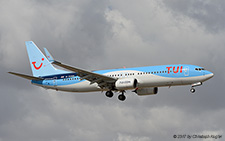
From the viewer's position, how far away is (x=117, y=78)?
227 ft

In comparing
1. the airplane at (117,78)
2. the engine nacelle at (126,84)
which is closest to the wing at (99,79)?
the airplane at (117,78)

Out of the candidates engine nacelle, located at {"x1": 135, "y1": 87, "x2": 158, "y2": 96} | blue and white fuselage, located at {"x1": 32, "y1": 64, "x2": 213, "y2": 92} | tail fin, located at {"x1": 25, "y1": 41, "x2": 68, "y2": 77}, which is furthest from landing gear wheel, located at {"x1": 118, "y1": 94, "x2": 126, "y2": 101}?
tail fin, located at {"x1": 25, "y1": 41, "x2": 68, "y2": 77}

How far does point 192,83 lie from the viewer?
65.2 metres

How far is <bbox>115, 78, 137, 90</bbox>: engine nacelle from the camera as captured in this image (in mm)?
66312

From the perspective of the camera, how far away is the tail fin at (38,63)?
7719 centimetres

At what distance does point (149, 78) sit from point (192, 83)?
21.4 feet

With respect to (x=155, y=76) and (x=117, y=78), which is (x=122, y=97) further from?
(x=155, y=76)

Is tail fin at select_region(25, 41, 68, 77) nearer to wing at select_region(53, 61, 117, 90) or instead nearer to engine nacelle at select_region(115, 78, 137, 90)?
wing at select_region(53, 61, 117, 90)

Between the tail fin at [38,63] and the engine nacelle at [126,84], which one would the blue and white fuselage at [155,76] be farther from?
the tail fin at [38,63]

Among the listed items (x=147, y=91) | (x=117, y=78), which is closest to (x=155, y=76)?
(x=117, y=78)

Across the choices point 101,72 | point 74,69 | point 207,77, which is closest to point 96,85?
point 101,72

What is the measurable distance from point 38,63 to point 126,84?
20.8 metres

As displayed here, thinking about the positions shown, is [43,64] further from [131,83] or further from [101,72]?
[131,83]

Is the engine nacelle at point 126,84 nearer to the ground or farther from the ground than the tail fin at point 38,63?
nearer to the ground
